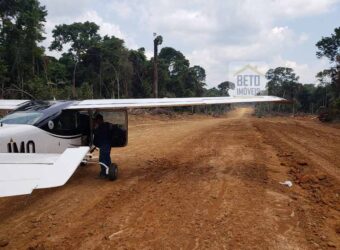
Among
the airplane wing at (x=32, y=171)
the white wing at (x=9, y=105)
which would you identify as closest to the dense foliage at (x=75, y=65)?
the white wing at (x=9, y=105)

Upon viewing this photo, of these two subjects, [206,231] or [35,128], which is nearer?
[206,231]

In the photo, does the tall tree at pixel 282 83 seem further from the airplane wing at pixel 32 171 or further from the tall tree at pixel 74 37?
the airplane wing at pixel 32 171

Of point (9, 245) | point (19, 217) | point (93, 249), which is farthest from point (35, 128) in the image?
point (93, 249)

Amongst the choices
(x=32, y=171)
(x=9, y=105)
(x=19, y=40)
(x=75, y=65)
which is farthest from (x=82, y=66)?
(x=32, y=171)

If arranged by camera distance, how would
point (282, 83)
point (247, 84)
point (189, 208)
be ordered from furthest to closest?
point (282, 83), point (247, 84), point (189, 208)

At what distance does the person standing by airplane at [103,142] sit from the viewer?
9961mm

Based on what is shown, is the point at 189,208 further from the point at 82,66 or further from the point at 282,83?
the point at 282,83

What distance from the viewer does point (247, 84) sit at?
45.1 meters

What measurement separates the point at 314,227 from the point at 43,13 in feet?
135

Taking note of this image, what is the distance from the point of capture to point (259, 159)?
12.0 meters

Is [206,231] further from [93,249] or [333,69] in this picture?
[333,69]

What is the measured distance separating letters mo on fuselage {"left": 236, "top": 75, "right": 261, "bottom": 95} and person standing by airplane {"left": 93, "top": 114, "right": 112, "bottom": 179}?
1393 inches

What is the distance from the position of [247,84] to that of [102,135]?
121 ft

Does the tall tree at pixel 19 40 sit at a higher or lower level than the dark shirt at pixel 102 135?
higher
